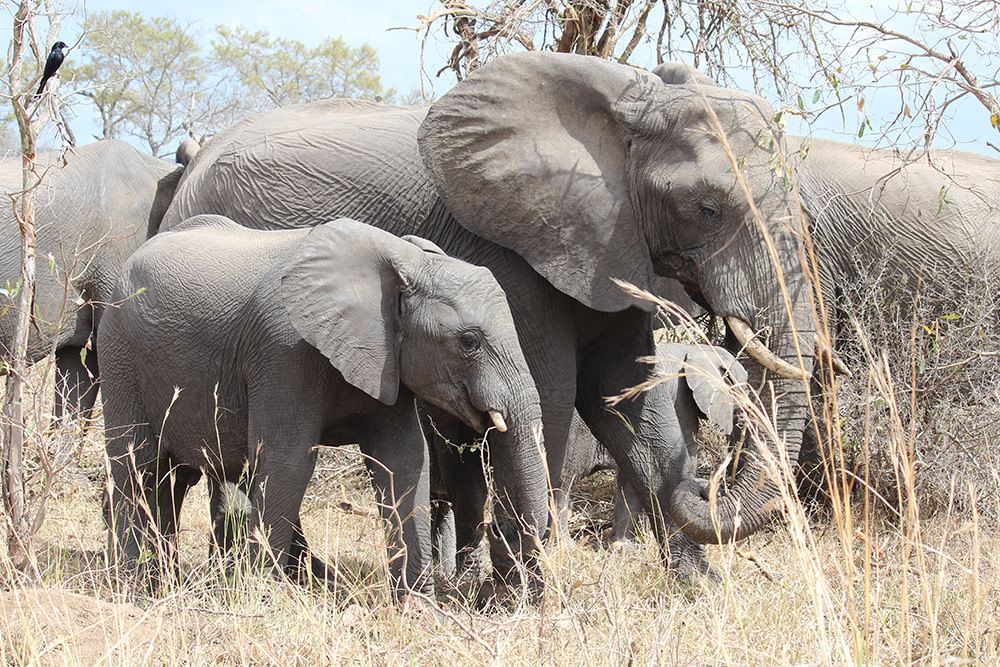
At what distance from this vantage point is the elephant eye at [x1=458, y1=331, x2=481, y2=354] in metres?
4.12

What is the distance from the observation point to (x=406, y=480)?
172 inches

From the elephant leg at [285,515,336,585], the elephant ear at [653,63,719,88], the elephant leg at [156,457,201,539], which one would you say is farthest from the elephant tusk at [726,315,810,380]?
the elephant leg at [156,457,201,539]

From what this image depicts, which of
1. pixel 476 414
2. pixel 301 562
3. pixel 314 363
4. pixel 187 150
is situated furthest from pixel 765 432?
pixel 187 150

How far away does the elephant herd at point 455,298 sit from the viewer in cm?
417

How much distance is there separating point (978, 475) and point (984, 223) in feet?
3.98

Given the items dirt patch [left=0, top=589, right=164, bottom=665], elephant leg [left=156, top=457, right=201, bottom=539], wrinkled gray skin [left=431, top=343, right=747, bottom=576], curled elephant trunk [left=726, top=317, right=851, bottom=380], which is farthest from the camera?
wrinkled gray skin [left=431, top=343, right=747, bottom=576]

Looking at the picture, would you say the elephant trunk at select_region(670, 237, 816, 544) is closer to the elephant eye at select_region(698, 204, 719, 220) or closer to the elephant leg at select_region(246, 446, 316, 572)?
the elephant eye at select_region(698, 204, 719, 220)

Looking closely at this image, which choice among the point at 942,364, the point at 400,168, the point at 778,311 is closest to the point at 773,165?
the point at 778,311

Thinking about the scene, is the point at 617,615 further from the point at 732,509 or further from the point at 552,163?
the point at 552,163

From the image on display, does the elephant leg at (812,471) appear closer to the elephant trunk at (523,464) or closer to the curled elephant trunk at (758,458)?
the curled elephant trunk at (758,458)

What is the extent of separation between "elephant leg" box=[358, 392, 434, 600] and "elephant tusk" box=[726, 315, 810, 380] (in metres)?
1.24

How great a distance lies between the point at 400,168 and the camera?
4.79 metres

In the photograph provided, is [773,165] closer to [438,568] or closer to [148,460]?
[438,568]

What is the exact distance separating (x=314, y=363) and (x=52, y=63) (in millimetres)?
1394
